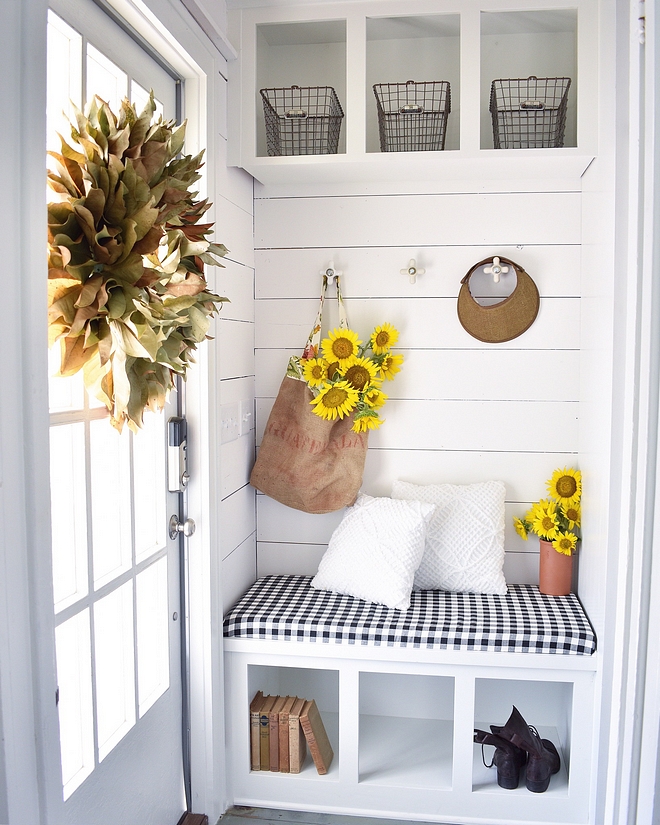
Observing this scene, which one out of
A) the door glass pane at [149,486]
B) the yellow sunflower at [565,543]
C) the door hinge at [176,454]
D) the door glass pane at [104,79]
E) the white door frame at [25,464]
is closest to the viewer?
→ the white door frame at [25,464]

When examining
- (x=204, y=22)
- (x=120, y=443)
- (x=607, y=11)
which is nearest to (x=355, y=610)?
(x=120, y=443)

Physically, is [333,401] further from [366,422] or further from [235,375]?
[235,375]

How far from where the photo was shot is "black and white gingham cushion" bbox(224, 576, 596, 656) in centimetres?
203

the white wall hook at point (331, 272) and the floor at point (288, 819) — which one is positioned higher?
the white wall hook at point (331, 272)

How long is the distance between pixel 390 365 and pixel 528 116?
0.88 meters

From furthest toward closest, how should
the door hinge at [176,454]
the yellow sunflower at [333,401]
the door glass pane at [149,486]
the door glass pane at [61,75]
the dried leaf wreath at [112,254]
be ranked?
1. the yellow sunflower at [333,401]
2. the door hinge at [176,454]
3. the door glass pane at [149,486]
4. the door glass pane at [61,75]
5. the dried leaf wreath at [112,254]

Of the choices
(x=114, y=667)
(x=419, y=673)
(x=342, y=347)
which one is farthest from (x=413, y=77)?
(x=114, y=667)

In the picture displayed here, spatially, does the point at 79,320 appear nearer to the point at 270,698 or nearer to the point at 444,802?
the point at 270,698

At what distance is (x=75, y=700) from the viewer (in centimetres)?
144

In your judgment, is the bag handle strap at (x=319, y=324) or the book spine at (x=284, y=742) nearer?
the book spine at (x=284, y=742)

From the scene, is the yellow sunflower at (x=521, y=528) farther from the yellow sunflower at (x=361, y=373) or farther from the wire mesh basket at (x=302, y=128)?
the wire mesh basket at (x=302, y=128)

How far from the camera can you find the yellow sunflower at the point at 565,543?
2.26 metres

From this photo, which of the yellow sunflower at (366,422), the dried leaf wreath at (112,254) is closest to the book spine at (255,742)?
the yellow sunflower at (366,422)

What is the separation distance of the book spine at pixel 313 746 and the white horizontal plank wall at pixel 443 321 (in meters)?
0.68
